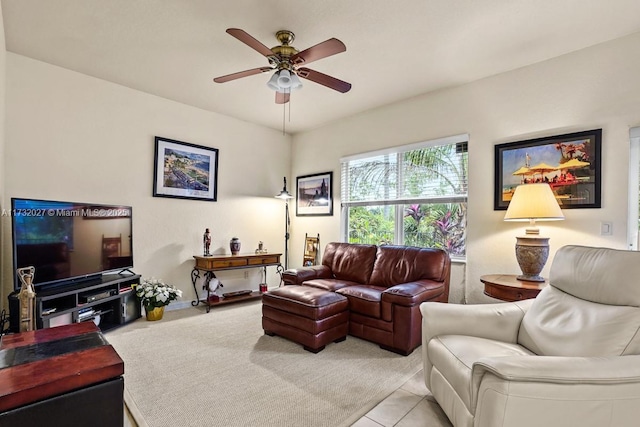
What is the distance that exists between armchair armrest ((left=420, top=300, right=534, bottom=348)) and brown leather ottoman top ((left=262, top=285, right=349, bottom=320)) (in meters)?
1.00

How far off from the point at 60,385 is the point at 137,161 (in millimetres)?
3192

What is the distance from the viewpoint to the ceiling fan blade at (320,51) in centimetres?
214

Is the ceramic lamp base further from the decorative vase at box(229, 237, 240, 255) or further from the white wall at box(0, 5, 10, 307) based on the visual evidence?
the white wall at box(0, 5, 10, 307)

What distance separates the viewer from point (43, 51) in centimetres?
293

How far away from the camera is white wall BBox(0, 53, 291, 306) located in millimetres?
3061

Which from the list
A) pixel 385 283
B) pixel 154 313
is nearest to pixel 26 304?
pixel 154 313

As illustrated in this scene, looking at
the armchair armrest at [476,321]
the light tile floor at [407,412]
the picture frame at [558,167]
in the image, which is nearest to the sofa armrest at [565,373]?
the armchair armrest at [476,321]

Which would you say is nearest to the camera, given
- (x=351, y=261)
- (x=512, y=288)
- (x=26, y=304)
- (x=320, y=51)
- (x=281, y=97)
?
(x=26, y=304)

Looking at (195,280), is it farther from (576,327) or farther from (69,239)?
(576,327)

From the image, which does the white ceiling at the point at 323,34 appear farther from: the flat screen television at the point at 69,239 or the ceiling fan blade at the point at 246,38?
the flat screen television at the point at 69,239

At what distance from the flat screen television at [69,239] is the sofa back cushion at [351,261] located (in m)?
2.39

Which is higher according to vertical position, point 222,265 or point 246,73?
point 246,73

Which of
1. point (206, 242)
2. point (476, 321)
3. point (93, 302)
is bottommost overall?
point (93, 302)

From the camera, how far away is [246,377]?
230 centimetres
